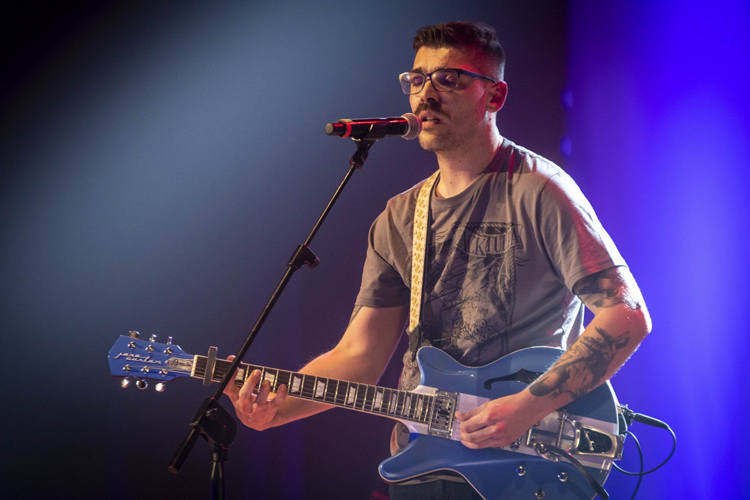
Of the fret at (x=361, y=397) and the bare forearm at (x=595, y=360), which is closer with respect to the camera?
the bare forearm at (x=595, y=360)

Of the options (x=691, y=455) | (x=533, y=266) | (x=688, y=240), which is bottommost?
(x=691, y=455)

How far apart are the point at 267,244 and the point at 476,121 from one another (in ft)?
5.23

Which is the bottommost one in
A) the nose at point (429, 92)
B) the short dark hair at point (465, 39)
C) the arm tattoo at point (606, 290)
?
the arm tattoo at point (606, 290)

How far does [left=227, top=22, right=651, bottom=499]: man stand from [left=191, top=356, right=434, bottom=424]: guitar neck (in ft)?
0.21

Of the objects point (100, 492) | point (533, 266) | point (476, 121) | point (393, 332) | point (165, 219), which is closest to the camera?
point (533, 266)

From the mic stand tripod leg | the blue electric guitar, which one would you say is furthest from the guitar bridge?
the mic stand tripod leg

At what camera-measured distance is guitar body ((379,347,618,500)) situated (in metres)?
2.15

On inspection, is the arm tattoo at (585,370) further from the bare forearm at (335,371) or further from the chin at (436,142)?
the chin at (436,142)

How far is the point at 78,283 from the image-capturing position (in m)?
3.51

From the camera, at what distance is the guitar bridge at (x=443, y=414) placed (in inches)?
88.0

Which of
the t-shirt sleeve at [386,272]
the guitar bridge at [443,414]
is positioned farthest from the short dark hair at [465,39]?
the guitar bridge at [443,414]

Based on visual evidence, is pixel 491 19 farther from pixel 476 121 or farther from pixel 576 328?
pixel 576 328

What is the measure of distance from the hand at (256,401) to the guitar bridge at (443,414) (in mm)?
572

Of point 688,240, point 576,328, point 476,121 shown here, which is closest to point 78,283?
point 476,121
